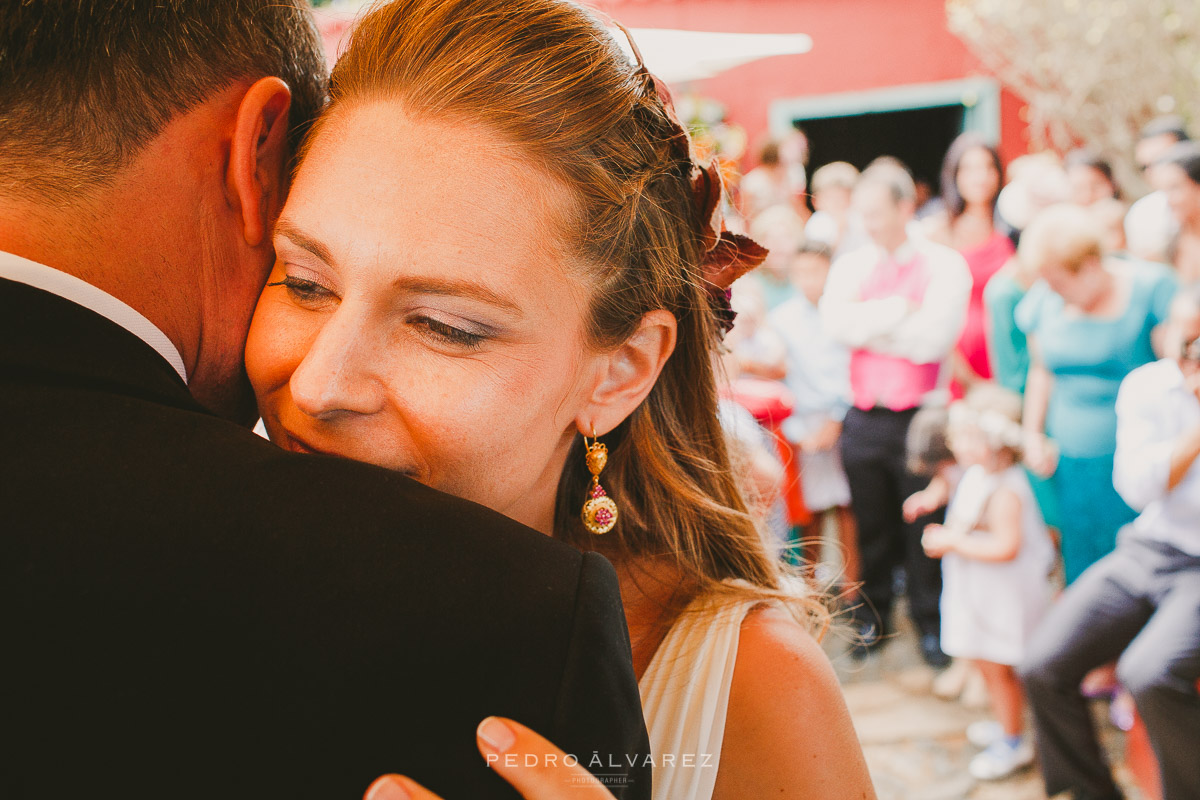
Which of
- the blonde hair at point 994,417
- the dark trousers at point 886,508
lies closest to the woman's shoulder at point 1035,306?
the blonde hair at point 994,417

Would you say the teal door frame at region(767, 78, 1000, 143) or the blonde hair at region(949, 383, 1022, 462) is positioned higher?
the teal door frame at region(767, 78, 1000, 143)

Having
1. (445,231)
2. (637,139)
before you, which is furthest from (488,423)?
(637,139)

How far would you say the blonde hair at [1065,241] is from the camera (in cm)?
407

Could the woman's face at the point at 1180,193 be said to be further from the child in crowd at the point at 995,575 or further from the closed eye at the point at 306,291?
the closed eye at the point at 306,291

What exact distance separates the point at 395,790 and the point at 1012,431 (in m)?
3.75

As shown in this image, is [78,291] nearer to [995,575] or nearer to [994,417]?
[995,575]

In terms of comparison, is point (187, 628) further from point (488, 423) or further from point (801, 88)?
point (801, 88)

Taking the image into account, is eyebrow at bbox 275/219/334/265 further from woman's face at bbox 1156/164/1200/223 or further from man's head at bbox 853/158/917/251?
woman's face at bbox 1156/164/1200/223

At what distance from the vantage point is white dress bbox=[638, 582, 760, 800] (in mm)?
1464

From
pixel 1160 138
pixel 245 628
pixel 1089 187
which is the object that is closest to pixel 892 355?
pixel 1089 187

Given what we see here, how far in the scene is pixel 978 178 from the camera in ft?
17.8

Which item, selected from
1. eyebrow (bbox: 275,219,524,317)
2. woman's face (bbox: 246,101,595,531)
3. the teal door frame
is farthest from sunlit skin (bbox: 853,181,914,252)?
the teal door frame

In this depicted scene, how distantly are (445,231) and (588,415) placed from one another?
44 cm

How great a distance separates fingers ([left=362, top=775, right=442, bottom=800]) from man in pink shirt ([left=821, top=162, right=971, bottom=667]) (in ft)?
13.4
